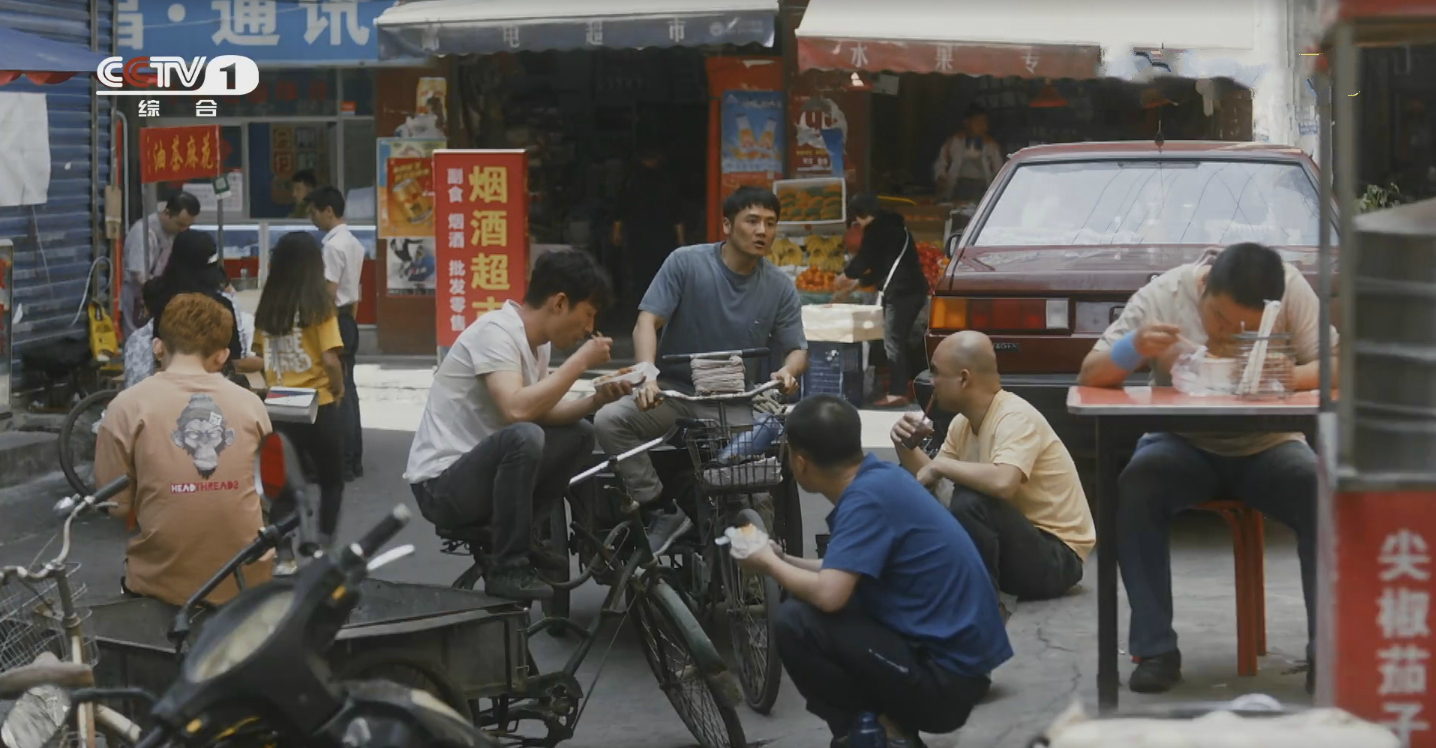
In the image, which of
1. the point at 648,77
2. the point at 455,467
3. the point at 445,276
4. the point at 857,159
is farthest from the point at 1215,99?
the point at 455,467

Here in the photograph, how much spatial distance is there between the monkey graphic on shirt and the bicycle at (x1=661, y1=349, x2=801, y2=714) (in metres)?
1.51

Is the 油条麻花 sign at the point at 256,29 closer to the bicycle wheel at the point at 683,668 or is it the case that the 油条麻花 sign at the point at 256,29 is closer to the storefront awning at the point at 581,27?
the storefront awning at the point at 581,27

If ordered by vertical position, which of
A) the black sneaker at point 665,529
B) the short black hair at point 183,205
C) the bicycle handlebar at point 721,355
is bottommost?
the black sneaker at point 665,529

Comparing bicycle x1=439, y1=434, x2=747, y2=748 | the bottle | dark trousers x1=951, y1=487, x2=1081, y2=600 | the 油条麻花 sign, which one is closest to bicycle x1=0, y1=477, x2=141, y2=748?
bicycle x1=439, y1=434, x2=747, y2=748

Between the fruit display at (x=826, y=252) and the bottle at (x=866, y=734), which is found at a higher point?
the fruit display at (x=826, y=252)

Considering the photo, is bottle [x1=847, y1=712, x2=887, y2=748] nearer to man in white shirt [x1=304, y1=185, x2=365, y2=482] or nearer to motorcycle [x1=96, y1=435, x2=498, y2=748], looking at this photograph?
motorcycle [x1=96, y1=435, x2=498, y2=748]

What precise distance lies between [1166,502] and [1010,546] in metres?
0.63

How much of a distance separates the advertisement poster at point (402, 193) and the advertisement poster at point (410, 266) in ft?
0.67

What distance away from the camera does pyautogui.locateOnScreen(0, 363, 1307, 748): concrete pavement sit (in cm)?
595

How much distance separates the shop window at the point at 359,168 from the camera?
15914mm

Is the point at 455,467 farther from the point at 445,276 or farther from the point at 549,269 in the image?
the point at 445,276

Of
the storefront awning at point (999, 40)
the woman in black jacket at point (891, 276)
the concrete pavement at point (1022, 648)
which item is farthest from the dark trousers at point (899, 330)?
the concrete pavement at point (1022, 648)

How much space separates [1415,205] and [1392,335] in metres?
0.31

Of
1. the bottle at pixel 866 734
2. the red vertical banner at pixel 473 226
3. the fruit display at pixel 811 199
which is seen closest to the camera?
the bottle at pixel 866 734
